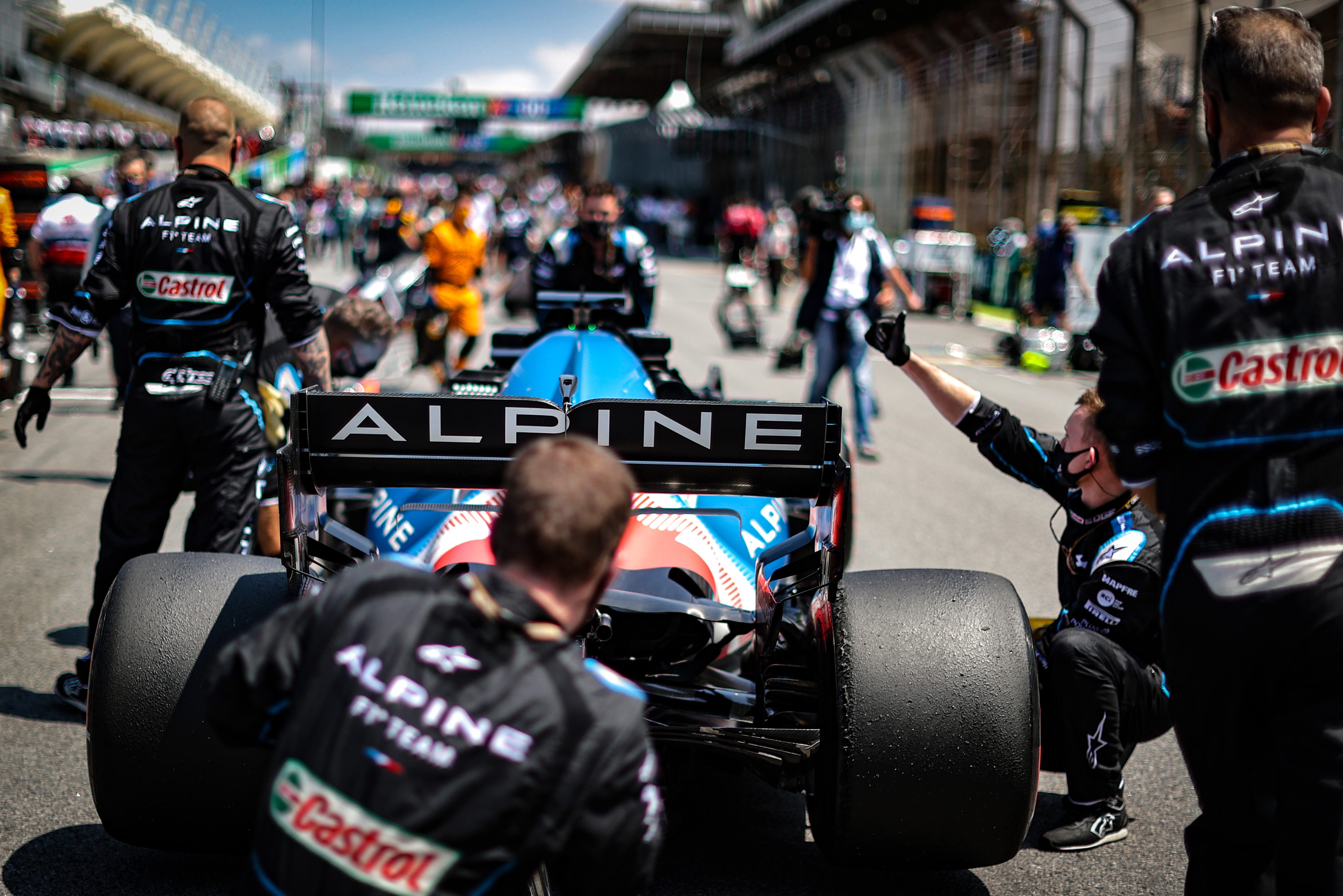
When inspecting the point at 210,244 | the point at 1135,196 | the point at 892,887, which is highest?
the point at 1135,196

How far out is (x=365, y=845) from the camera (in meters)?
1.55

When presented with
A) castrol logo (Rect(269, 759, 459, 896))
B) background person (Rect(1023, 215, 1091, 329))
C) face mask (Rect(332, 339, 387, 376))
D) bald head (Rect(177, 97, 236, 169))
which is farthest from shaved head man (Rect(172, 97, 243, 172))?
background person (Rect(1023, 215, 1091, 329))

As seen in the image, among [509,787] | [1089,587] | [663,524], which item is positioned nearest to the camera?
[509,787]

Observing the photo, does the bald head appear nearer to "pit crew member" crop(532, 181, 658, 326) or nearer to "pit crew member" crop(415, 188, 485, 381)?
"pit crew member" crop(532, 181, 658, 326)

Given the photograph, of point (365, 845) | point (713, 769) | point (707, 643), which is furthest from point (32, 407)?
point (365, 845)

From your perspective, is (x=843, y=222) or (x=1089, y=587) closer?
(x=1089, y=587)

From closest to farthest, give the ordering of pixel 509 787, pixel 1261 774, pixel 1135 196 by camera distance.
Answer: pixel 509 787 → pixel 1261 774 → pixel 1135 196

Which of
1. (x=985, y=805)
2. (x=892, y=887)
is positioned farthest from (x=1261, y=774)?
(x=892, y=887)

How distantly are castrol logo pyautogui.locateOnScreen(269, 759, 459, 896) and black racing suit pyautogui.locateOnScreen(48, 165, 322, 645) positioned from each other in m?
2.57

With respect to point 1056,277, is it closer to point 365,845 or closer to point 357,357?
point 357,357

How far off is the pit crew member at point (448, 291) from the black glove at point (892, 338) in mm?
8215

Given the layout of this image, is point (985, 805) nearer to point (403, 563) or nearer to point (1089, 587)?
point (1089, 587)

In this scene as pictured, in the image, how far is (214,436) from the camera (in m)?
3.91

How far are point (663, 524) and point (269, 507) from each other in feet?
5.16
